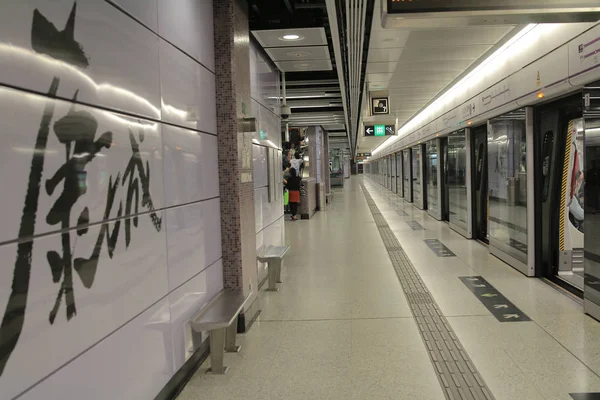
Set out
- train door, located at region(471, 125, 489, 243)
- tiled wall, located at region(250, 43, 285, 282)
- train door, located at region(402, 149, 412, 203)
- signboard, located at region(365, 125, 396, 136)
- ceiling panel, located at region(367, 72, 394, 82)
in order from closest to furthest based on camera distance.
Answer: tiled wall, located at region(250, 43, 285, 282)
ceiling panel, located at region(367, 72, 394, 82)
train door, located at region(471, 125, 489, 243)
signboard, located at region(365, 125, 396, 136)
train door, located at region(402, 149, 412, 203)

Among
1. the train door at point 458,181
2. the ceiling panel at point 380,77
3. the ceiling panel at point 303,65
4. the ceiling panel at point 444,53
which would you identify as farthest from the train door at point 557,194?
the train door at point 458,181

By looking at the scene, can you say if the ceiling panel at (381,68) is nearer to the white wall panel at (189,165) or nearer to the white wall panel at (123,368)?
the white wall panel at (189,165)

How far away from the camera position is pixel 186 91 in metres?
3.14

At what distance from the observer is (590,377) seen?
9.51 feet

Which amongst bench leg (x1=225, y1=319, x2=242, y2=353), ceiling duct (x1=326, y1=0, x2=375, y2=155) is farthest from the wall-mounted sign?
bench leg (x1=225, y1=319, x2=242, y2=353)

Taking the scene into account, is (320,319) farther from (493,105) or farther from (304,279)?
(493,105)

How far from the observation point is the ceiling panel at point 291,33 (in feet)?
16.5

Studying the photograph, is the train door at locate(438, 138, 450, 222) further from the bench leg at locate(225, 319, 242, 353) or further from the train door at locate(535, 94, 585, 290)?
the bench leg at locate(225, 319, 242, 353)

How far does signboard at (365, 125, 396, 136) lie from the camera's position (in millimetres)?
12578

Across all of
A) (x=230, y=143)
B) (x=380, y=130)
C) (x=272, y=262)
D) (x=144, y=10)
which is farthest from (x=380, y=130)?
(x=144, y=10)

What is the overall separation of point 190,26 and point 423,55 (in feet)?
13.7

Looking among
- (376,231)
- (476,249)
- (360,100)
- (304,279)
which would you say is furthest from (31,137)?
(360,100)

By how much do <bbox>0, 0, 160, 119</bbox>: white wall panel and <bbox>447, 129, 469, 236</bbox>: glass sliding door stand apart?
7170 millimetres

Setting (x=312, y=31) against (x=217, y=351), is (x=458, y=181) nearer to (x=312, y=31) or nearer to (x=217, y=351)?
(x=312, y=31)
